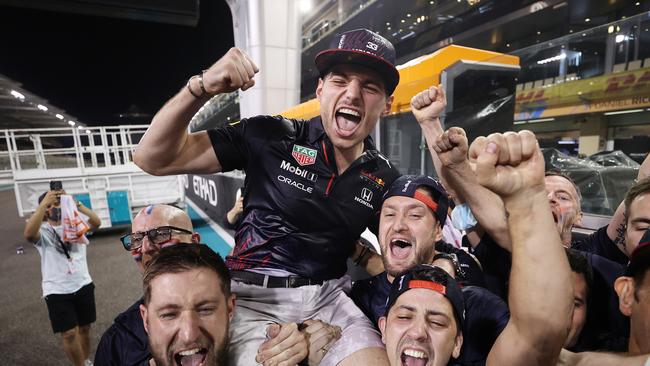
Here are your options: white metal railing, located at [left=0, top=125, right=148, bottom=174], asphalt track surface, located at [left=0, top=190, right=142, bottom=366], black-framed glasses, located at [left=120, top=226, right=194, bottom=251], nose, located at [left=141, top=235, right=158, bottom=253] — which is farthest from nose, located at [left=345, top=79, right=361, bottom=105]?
white metal railing, located at [left=0, top=125, right=148, bottom=174]

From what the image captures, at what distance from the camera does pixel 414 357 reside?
1.39 metres

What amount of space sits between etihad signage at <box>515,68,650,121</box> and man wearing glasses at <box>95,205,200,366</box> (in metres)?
5.50

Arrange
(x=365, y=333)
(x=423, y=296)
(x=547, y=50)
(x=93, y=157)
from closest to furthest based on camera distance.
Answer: (x=423, y=296), (x=365, y=333), (x=547, y=50), (x=93, y=157)

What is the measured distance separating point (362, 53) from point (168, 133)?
1.07 m

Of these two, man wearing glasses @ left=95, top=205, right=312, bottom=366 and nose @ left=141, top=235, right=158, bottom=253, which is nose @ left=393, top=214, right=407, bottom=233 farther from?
nose @ left=141, top=235, right=158, bottom=253

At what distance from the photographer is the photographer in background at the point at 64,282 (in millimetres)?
3809

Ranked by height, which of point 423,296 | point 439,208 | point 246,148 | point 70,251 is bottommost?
point 70,251

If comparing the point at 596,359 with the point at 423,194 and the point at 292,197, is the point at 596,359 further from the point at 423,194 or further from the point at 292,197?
the point at 292,197

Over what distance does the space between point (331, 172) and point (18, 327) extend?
5.67m

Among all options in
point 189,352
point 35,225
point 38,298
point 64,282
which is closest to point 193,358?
point 189,352

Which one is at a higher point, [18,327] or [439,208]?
[439,208]

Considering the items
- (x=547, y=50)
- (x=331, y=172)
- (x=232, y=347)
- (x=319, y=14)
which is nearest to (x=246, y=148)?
(x=331, y=172)

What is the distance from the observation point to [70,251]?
13.7 ft

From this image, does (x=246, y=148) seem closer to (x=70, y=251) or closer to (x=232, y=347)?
(x=232, y=347)
